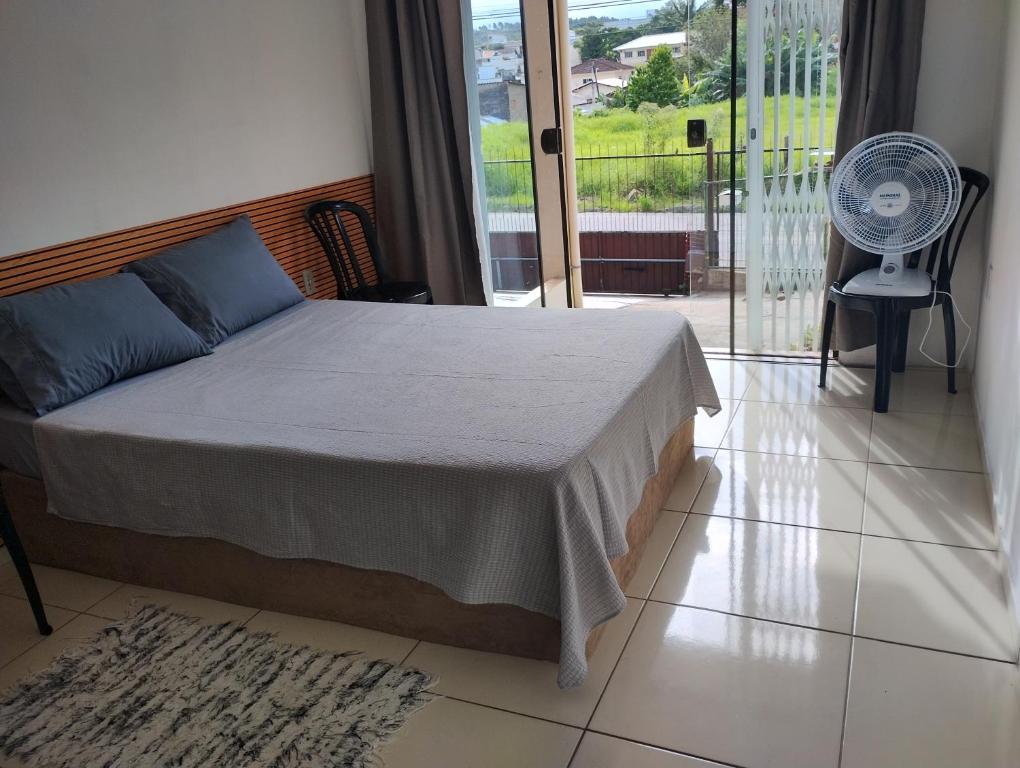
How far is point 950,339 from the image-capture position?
3572 mm

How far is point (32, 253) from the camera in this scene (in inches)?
116

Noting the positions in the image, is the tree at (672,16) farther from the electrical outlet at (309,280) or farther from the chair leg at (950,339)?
the electrical outlet at (309,280)

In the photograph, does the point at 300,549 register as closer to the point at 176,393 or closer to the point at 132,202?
the point at 176,393

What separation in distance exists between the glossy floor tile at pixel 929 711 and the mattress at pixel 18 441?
8.03 ft

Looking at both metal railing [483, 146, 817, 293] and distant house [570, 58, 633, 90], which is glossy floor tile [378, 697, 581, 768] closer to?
metal railing [483, 146, 817, 293]

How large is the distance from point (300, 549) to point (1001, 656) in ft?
5.90

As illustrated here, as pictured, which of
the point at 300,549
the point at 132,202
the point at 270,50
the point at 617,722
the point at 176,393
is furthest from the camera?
the point at 270,50

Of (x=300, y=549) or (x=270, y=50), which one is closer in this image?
(x=300, y=549)

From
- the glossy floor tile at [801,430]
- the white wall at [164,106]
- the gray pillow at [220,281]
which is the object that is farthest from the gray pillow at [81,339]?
the glossy floor tile at [801,430]

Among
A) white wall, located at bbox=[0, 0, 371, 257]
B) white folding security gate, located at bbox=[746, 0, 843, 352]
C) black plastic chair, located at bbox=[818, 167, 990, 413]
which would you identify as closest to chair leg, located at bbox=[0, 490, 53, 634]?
white wall, located at bbox=[0, 0, 371, 257]

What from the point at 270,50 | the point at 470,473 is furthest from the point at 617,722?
the point at 270,50

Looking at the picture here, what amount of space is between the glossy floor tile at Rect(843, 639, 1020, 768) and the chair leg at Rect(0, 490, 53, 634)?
2.22 m

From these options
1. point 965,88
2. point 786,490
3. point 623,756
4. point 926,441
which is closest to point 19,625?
point 623,756

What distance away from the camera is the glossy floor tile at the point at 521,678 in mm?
2057
